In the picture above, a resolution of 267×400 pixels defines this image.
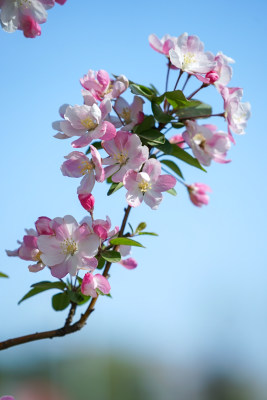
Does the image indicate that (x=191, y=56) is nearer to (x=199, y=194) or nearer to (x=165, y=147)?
(x=165, y=147)

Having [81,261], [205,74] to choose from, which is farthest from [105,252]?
[205,74]

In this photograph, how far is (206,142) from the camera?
57.4 inches

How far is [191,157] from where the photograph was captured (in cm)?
146

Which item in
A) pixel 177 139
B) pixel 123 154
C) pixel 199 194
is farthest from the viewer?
pixel 199 194

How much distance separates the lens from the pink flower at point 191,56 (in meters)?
1.42

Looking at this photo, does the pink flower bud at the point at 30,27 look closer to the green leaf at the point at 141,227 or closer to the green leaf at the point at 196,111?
the green leaf at the point at 196,111

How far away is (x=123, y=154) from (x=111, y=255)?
23 centimetres

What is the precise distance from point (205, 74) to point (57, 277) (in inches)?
24.2

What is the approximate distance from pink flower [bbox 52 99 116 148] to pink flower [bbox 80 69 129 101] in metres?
0.07

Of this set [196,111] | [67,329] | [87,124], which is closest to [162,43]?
[196,111]

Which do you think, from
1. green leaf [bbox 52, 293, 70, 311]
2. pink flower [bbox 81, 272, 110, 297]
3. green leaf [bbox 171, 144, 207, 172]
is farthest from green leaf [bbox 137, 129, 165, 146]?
green leaf [bbox 52, 293, 70, 311]

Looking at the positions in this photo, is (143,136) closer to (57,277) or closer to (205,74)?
(205,74)

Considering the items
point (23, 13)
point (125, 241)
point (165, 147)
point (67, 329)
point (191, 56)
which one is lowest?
point (67, 329)

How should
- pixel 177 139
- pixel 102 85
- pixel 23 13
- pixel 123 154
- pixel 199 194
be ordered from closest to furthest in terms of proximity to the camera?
1. pixel 23 13
2. pixel 123 154
3. pixel 102 85
4. pixel 177 139
5. pixel 199 194
